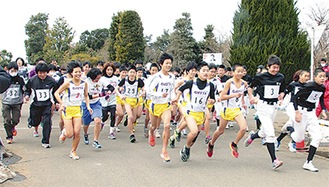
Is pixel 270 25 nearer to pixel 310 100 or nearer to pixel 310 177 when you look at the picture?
pixel 310 100

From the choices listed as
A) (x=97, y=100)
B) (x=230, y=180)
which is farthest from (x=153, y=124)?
(x=230, y=180)

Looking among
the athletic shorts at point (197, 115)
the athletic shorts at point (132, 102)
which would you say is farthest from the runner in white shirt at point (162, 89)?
the athletic shorts at point (132, 102)

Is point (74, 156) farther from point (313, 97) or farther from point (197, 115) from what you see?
point (313, 97)

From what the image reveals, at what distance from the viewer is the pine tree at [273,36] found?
2253 cm

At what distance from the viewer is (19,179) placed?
495 cm

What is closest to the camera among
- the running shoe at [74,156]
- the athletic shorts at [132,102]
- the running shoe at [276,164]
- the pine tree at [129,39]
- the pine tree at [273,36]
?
the running shoe at [276,164]

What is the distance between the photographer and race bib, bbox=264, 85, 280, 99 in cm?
628

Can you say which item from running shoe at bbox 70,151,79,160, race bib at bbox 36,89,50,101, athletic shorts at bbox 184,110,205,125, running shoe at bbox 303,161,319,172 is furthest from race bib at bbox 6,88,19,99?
running shoe at bbox 303,161,319,172

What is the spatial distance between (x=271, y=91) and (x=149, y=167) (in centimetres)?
308

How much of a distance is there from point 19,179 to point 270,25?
21994 mm

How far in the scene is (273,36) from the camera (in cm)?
2277

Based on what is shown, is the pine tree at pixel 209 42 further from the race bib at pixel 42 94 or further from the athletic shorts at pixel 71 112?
the athletic shorts at pixel 71 112

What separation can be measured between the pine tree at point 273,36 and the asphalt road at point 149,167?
16.3 metres

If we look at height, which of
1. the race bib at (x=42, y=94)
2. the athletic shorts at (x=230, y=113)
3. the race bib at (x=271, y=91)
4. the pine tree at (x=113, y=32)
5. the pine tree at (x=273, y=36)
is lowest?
the athletic shorts at (x=230, y=113)
